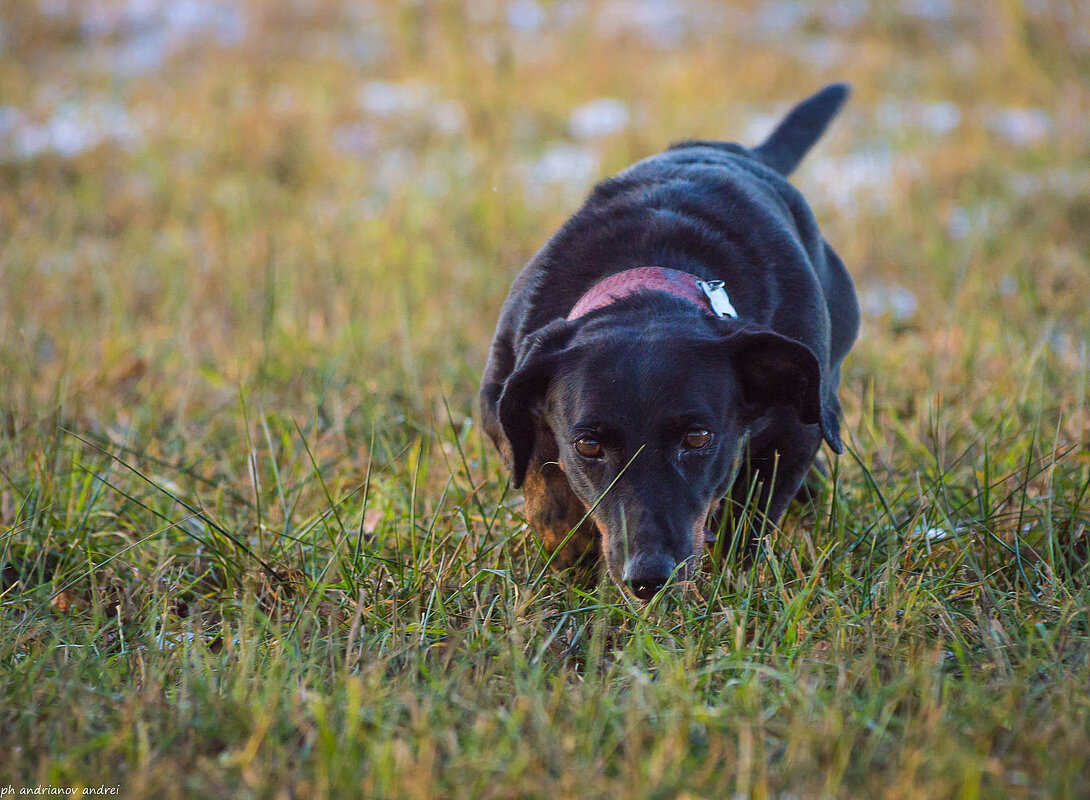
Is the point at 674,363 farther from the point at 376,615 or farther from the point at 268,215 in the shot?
the point at 268,215

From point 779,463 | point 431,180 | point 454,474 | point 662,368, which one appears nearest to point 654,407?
point 662,368

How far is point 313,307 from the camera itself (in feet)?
16.3

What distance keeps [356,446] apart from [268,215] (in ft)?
10.9

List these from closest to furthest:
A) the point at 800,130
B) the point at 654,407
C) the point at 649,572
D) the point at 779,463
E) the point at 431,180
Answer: the point at 649,572
the point at 654,407
the point at 779,463
the point at 800,130
the point at 431,180

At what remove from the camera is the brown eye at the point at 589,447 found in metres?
2.34

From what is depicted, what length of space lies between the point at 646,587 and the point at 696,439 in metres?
0.36

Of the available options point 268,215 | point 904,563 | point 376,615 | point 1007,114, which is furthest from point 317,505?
point 1007,114

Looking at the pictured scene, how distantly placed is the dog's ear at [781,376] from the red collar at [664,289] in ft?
0.53

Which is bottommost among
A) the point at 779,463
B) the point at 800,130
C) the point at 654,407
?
the point at 779,463

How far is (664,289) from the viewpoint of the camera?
2.52 m

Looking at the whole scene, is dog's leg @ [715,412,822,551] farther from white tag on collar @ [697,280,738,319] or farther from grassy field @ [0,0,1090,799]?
white tag on collar @ [697,280,738,319]

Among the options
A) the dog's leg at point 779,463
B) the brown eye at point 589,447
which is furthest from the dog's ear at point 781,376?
the brown eye at point 589,447

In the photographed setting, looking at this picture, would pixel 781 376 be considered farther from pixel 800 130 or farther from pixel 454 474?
pixel 800 130

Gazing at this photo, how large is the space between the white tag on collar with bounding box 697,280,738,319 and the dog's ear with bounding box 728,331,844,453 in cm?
16
